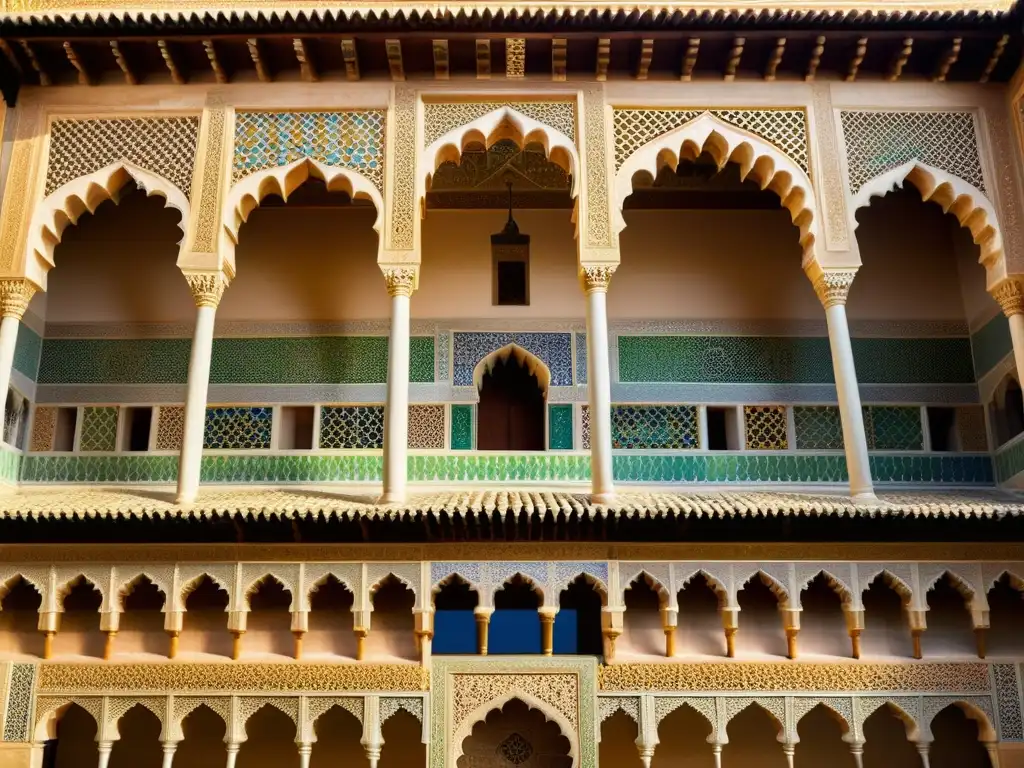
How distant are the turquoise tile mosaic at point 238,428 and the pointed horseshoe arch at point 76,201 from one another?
1899 millimetres

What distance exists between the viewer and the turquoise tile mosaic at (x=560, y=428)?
9.82m

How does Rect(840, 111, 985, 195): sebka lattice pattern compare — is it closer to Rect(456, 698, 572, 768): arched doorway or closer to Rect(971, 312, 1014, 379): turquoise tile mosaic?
Rect(971, 312, 1014, 379): turquoise tile mosaic

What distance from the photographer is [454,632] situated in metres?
8.12

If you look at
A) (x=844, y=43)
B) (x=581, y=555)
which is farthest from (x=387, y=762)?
(x=844, y=43)

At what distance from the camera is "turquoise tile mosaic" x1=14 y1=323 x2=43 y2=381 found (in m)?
9.80

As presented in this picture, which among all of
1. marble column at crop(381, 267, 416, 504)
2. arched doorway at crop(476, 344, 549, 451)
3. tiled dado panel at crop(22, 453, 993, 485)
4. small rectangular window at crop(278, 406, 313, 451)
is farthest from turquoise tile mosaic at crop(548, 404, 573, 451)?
small rectangular window at crop(278, 406, 313, 451)

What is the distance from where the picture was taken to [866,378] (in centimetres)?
1015

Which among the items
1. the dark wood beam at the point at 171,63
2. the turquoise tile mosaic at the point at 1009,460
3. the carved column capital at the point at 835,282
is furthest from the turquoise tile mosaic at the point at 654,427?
the dark wood beam at the point at 171,63

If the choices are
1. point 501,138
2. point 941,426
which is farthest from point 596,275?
point 941,426

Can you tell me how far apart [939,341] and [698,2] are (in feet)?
12.9

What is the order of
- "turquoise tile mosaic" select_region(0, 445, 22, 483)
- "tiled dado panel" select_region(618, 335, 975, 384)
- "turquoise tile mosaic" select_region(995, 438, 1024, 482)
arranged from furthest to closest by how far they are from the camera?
1. "tiled dado panel" select_region(618, 335, 975, 384)
2. "turquoise tile mosaic" select_region(0, 445, 22, 483)
3. "turquoise tile mosaic" select_region(995, 438, 1024, 482)

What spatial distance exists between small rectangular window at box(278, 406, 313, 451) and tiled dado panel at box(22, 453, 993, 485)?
0.37m

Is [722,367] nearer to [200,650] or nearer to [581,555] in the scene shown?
[581,555]

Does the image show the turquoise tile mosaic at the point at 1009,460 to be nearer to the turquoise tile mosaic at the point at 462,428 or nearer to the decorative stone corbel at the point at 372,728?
the turquoise tile mosaic at the point at 462,428
